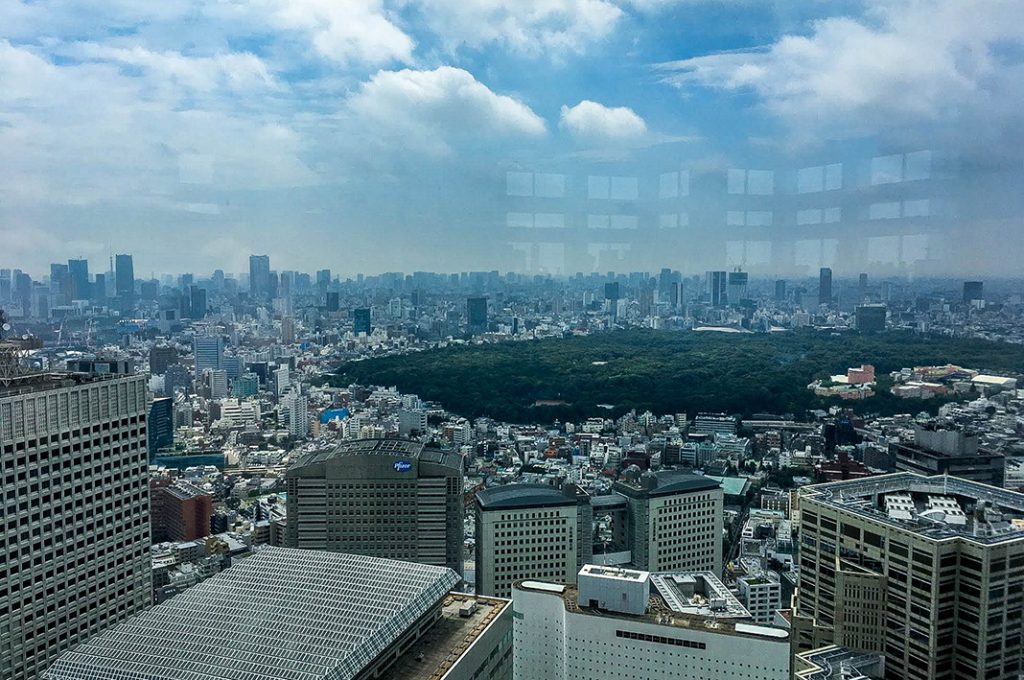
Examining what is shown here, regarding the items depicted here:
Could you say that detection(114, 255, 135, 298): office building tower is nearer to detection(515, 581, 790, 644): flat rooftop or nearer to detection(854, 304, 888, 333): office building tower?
detection(515, 581, 790, 644): flat rooftop

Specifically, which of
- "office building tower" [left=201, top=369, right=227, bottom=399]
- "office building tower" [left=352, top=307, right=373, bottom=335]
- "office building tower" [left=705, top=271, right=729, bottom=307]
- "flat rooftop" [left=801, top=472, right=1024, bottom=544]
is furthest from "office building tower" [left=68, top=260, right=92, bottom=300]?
"office building tower" [left=705, top=271, right=729, bottom=307]

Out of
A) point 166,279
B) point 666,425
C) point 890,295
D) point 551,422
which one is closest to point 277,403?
point 166,279

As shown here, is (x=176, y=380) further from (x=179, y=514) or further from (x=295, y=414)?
(x=179, y=514)

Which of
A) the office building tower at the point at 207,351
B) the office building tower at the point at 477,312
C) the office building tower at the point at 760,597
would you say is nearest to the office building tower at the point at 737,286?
→ the office building tower at the point at 477,312

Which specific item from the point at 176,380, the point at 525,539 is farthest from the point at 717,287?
the point at 176,380

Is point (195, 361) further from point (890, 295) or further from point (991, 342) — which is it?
point (991, 342)
